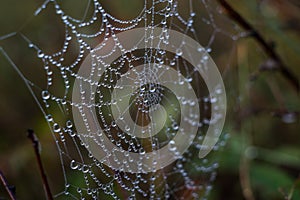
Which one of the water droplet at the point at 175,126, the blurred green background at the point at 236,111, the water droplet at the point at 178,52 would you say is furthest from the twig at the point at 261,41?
the water droplet at the point at 175,126

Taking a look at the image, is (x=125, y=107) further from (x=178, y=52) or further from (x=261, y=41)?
(x=261, y=41)

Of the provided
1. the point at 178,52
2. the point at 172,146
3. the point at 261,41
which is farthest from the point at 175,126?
the point at 261,41

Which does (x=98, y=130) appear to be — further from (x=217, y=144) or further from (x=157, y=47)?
(x=217, y=144)

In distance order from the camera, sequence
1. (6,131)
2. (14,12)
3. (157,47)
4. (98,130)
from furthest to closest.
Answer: (14,12)
(6,131)
(157,47)
(98,130)

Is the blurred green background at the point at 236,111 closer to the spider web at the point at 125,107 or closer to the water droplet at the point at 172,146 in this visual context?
the spider web at the point at 125,107

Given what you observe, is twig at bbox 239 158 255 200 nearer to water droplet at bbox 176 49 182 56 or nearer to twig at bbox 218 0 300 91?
twig at bbox 218 0 300 91

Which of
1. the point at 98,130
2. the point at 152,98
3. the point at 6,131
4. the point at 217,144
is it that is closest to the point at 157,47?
the point at 152,98
